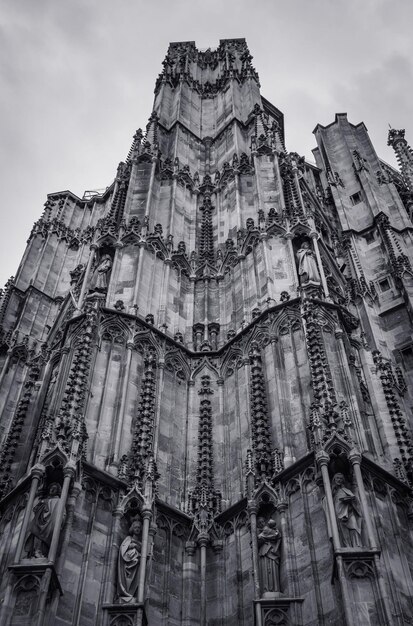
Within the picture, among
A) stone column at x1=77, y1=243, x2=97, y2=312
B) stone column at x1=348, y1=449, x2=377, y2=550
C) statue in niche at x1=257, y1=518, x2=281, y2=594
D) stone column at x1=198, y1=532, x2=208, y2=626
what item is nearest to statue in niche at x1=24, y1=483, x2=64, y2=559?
stone column at x1=198, y1=532, x2=208, y2=626

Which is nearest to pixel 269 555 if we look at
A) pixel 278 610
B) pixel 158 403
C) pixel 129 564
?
pixel 278 610

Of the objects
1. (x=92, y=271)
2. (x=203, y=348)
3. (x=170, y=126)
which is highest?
(x=170, y=126)

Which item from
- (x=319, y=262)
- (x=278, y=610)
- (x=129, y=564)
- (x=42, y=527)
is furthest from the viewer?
(x=319, y=262)

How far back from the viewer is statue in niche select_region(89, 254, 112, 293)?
20016mm

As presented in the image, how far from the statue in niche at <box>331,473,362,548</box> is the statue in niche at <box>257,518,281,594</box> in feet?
4.76

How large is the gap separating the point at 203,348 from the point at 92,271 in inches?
159

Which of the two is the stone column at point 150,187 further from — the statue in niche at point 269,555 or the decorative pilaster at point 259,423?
the statue in niche at point 269,555

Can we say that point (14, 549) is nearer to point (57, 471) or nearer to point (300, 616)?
point (57, 471)

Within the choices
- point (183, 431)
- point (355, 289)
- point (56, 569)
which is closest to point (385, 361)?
point (355, 289)

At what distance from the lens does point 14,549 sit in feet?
42.4

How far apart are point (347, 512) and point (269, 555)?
1731mm

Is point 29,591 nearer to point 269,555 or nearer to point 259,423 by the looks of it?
point 269,555

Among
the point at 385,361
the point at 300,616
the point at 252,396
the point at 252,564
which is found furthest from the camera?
the point at 385,361

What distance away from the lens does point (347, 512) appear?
1274 cm
